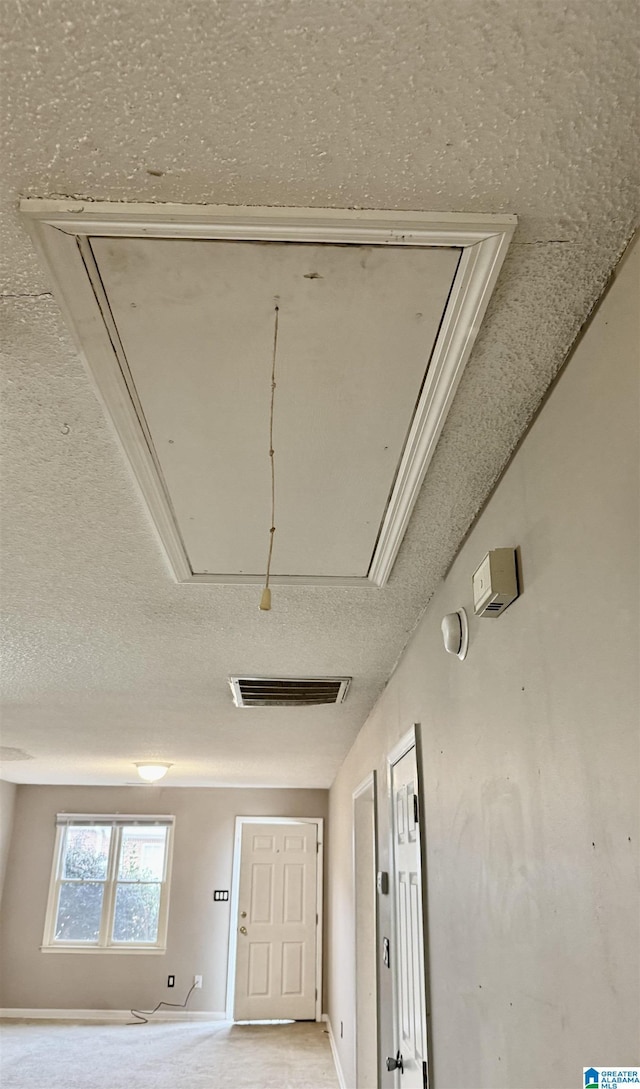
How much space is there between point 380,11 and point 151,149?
1.05 ft

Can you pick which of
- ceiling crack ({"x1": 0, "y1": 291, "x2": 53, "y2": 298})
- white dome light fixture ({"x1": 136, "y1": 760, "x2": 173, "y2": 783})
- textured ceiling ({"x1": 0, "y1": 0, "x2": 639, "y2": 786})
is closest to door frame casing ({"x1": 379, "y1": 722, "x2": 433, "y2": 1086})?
textured ceiling ({"x1": 0, "y1": 0, "x2": 639, "y2": 786})

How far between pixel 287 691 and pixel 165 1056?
481cm

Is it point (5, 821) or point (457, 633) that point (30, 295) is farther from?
point (5, 821)

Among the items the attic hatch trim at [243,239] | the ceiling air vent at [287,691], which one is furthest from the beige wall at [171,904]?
the attic hatch trim at [243,239]

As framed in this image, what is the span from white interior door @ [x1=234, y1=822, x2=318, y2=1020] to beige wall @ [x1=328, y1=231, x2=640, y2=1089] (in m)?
6.62

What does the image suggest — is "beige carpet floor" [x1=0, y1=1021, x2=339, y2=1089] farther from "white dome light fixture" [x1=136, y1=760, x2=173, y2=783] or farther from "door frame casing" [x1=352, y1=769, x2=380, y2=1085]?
"white dome light fixture" [x1=136, y1=760, x2=173, y2=783]

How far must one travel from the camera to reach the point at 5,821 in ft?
26.7

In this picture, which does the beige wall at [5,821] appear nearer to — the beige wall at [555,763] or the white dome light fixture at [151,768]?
the white dome light fixture at [151,768]

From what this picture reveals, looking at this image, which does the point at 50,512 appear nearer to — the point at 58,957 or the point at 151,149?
the point at 151,149

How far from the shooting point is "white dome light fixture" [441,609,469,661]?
1911 millimetres

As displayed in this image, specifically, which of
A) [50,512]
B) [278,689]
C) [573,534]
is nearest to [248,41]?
[573,534]

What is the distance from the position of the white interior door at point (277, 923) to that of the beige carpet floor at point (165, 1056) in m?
0.25

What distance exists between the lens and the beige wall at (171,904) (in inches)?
305

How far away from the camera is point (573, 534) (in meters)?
1.20
